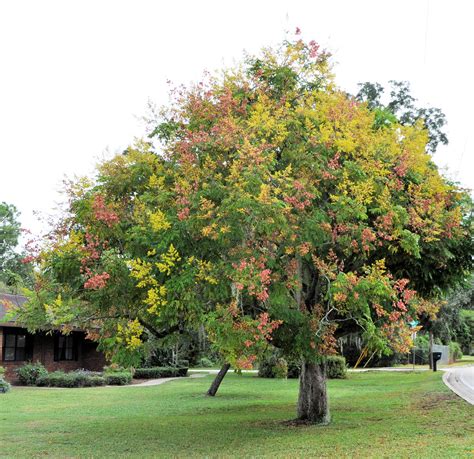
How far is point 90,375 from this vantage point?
3128cm

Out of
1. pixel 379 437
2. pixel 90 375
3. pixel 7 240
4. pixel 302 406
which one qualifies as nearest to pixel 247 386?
pixel 90 375

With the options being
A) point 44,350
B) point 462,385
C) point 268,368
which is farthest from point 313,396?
point 268,368

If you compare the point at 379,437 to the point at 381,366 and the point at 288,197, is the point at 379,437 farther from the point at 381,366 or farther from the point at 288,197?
the point at 381,366

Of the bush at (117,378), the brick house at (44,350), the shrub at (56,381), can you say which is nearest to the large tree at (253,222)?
the brick house at (44,350)

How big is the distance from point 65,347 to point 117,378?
496cm

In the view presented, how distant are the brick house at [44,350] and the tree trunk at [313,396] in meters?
15.3

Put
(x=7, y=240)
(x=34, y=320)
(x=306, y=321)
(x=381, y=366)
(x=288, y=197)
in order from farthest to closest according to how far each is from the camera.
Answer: (x=7, y=240)
(x=381, y=366)
(x=306, y=321)
(x=34, y=320)
(x=288, y=197)

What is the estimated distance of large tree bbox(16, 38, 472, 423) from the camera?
424 inches

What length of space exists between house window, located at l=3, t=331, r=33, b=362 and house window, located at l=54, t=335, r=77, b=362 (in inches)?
85.6

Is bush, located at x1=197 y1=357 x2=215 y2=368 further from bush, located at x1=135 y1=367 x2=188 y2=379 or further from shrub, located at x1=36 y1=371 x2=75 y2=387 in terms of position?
shrub, located at x1=36 y1=371 x2=75 y2=387

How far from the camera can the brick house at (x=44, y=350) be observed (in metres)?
30.0

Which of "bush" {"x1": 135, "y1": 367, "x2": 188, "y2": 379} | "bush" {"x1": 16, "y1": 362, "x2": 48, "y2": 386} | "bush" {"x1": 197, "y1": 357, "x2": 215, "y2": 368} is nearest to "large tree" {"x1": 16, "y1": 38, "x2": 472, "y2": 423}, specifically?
"bush" {"x1": 16, "y1": 362, "x2": 48, "y2": 386}

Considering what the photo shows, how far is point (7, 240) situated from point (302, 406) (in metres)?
59.8

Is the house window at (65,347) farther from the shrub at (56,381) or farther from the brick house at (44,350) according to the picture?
the shrub at (56,381)
